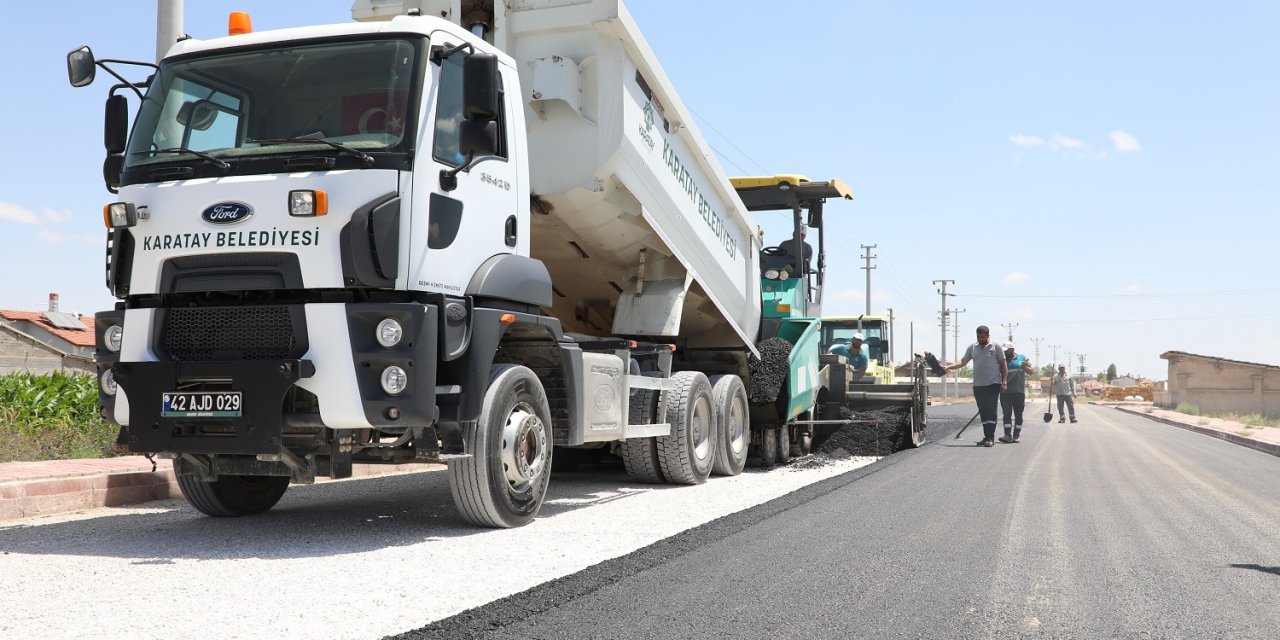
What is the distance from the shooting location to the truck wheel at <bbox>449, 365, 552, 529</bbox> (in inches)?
231

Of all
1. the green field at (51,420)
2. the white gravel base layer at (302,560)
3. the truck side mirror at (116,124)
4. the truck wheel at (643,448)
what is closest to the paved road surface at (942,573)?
the white gravel base layer at (302,560)

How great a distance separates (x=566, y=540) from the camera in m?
5.75

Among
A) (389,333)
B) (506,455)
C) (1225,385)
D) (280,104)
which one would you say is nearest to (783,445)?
(506,455)

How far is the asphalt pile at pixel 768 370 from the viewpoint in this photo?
10492 mm

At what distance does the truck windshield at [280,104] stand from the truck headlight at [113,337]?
2.99 feet

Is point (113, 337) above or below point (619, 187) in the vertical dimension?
below

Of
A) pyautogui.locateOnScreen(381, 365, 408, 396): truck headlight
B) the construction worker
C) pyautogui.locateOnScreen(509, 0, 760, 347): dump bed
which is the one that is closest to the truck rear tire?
pyautogui.locateOnScreen(509, 0, 760, 347): dump bed

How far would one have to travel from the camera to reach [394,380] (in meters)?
5.27

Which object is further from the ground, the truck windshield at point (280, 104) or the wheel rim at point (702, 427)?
the truck windshield at point (280, 104)

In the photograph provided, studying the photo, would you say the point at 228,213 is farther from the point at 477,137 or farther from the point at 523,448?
the point at 523,448

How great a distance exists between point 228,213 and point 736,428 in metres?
5.85

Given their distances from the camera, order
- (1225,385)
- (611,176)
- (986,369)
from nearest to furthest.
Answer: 1. (611,176)
2. (986,369)
3. (1225,385)

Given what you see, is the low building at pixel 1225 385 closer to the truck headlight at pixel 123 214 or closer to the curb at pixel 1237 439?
the curb at pixel 1237 439

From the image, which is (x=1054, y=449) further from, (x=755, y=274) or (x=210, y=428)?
(x=210, y=428)
